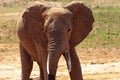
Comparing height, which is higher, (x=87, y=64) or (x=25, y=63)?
(x=25, y=63)

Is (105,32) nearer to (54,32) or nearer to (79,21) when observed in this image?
(79,21)

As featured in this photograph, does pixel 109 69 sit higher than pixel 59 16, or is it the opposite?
pixel 59 16

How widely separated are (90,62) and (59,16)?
767cm

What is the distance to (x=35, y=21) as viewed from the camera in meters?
7.25

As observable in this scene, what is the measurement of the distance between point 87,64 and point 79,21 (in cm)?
653

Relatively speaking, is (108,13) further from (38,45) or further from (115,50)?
(38,45)

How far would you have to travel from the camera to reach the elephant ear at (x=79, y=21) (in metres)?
7.23

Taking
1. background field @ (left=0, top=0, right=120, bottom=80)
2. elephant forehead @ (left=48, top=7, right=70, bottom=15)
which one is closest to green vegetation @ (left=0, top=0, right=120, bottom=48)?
background field @ (left=0, top=0, right=120, bottom=80)

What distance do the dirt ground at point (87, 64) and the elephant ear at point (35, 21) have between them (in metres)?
4.24

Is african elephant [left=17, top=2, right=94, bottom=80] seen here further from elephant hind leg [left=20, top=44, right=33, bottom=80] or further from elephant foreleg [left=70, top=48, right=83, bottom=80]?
elephant hind leg [left=20, top=44, right=33, bottom=80]

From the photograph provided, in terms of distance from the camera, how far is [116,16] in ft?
81.5

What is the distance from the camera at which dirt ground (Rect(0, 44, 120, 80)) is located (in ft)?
39.2

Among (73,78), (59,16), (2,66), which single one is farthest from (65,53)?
(2,66)

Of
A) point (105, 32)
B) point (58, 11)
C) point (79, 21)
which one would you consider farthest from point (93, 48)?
point (58, 11)
